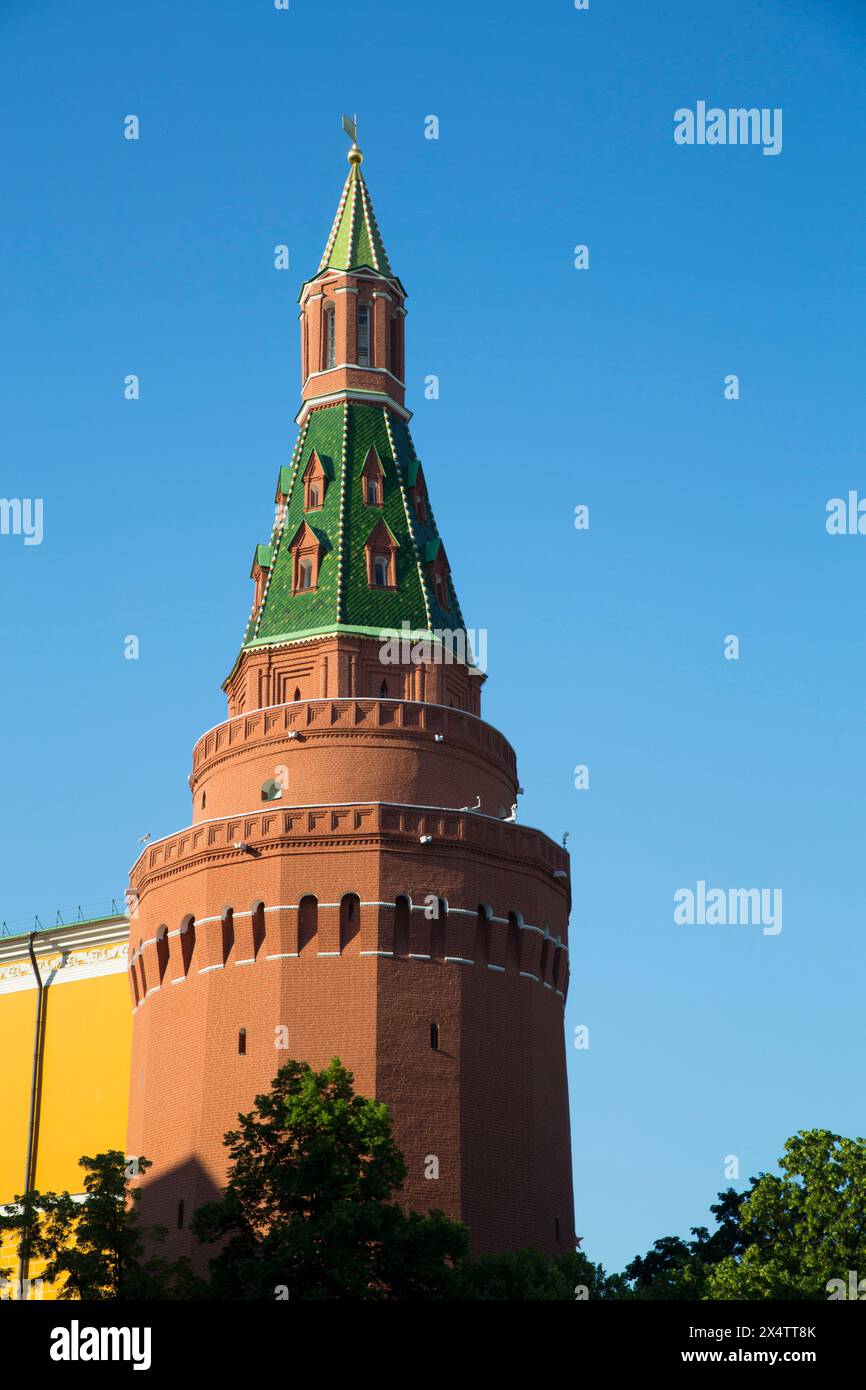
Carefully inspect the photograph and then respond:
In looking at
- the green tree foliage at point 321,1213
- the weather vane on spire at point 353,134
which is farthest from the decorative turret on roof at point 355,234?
the green tree foliage at point 321,1213

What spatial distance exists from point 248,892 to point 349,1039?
462 centimetres

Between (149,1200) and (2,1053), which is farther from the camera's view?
(2,1053)

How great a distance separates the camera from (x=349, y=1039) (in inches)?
1970

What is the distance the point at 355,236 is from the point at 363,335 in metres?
3.27

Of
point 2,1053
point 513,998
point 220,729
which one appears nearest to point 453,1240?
point 513,998

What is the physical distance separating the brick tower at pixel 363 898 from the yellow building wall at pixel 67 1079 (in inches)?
128

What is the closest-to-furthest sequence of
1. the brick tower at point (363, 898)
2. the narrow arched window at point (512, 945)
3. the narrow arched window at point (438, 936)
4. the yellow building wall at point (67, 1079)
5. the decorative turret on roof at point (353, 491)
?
the brick tower at point (363, 898) → the narrow arched window at point (438, 936) → the narrow arched window at point (512, 945) → the decorative turret on roof at point (353, 491) → the yellow building wall at point (67, 1079)

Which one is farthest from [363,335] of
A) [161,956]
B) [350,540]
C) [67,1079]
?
[67,1079]

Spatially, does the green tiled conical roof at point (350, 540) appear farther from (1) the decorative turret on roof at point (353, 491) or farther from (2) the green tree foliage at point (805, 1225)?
(2) the green tree foliage at point (805, 1225)

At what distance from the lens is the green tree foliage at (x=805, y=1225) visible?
43000 millimetres

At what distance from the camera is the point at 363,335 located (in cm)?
6256

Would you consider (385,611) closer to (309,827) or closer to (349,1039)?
(309,827)
